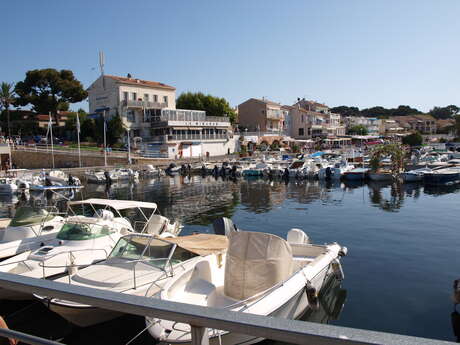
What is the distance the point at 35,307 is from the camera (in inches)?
387

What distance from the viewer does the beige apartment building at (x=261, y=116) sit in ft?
282

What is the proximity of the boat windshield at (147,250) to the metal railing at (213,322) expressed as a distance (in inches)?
285

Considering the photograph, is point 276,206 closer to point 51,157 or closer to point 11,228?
point 11,228


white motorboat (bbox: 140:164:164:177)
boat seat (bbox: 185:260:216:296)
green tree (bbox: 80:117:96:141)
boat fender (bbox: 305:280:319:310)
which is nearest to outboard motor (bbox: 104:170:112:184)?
white motorboat (bbox: 140:164:164:177)

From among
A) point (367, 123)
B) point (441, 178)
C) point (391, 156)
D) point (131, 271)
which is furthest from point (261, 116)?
point (131, 271)

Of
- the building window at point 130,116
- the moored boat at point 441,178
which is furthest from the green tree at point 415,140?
the building window at point 130,116

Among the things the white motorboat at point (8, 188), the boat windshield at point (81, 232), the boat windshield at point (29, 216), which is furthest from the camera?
the white motorboat at point (8, 188)

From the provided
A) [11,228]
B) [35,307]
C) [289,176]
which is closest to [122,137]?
[289,176]

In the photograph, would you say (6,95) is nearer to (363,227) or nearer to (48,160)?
(48,160)

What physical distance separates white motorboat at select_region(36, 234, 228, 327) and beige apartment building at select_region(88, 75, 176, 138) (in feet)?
176

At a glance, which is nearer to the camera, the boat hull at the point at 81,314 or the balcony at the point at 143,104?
the boat hull at the point at 81,314

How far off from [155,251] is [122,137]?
182ft

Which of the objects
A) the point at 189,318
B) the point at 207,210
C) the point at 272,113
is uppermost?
the point at 272,113

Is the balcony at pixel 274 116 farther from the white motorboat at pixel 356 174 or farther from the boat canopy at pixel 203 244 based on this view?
the boat canopy at pixel 203 244
